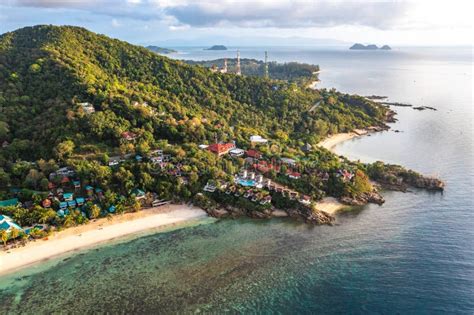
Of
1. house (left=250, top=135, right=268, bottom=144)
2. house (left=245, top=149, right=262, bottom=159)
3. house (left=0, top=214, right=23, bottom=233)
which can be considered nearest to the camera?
house (left=0, top=214, right=23, bottom=233)

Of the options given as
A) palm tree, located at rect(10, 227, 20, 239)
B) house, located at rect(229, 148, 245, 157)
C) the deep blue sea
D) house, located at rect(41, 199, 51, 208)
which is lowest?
the deep blue sea

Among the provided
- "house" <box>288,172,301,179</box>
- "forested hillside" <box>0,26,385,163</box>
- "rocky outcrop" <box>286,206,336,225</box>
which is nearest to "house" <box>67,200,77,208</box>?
"forested hillside" <box>0,26,385,163</box>

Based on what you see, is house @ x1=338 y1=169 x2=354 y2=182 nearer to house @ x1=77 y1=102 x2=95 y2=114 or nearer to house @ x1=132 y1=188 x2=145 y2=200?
house @ x1=132 y1=188 x2=145 y2=200

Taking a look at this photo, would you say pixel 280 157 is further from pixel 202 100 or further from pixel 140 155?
pixel 202 100

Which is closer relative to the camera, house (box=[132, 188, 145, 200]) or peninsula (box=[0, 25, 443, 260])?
peninsula (box=[0, 25, 443, 260])

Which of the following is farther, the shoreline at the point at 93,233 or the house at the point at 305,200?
the house at the point at 305,200

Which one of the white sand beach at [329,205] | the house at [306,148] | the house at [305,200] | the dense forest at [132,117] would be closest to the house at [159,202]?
the dense forest at [132,117]

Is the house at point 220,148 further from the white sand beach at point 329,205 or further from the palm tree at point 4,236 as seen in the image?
the palm tree at point 4,236
